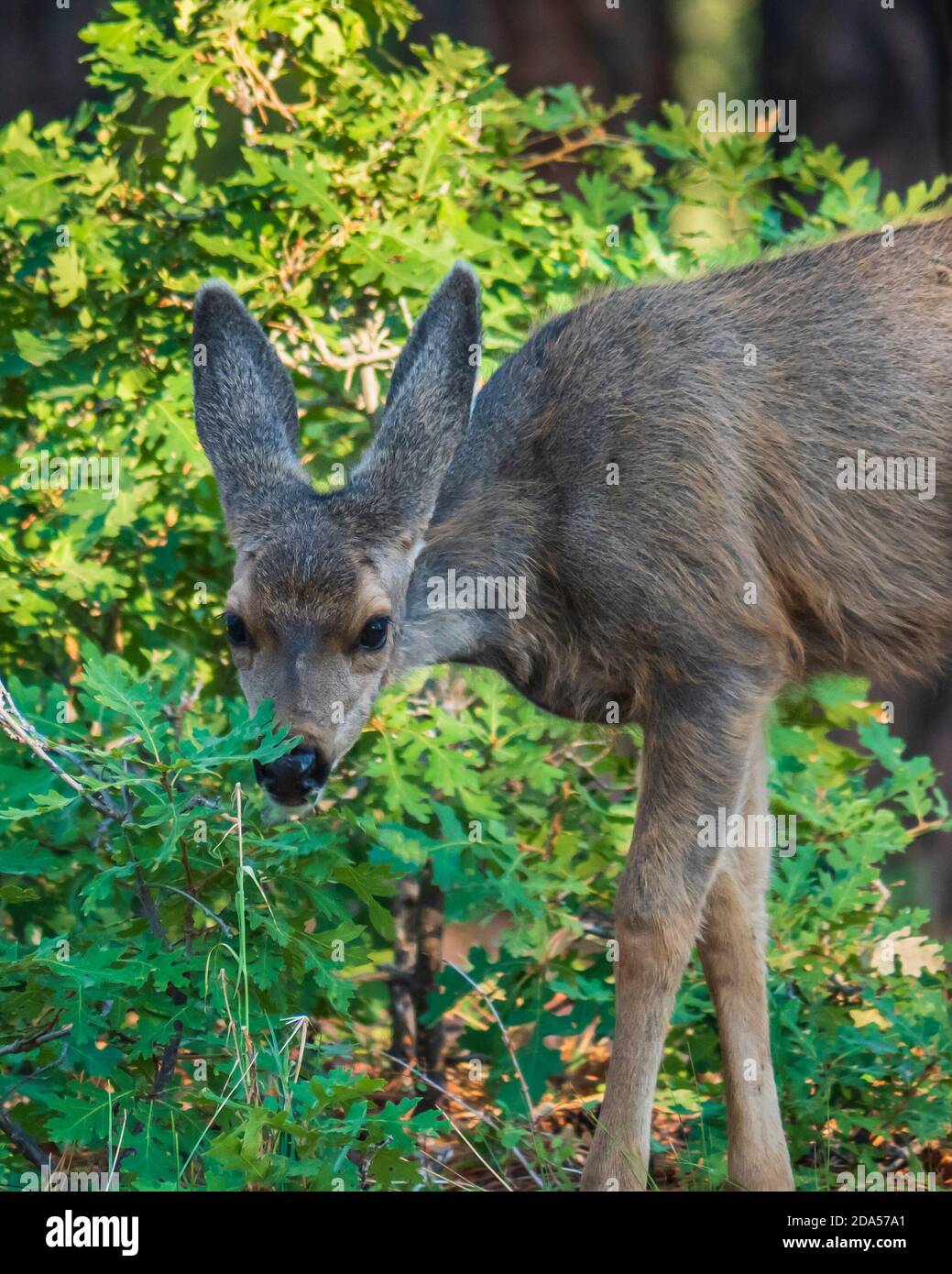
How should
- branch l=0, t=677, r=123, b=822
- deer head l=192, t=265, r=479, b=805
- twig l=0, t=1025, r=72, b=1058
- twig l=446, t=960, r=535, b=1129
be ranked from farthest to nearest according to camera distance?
twig l=446, t=960, r=535, b=1129, deer head l=192, t=265, r=479, b=805, twig l=0, t=1025, r=72, b=1058, branch l=0, t=677, r=123, b=822

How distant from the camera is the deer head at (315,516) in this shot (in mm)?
5707

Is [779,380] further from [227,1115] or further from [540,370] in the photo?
[227,1115]

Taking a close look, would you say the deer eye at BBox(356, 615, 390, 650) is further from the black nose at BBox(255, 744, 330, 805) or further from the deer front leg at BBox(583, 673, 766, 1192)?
the deer front leg at BBox(583, 673, 766, 1192)

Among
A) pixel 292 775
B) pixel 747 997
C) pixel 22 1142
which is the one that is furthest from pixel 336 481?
pixel 22 1142

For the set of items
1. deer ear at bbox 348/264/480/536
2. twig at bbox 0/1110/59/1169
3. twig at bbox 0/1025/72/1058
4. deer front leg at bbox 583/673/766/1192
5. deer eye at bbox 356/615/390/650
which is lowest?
twig at bbox 0/1110/59/1169

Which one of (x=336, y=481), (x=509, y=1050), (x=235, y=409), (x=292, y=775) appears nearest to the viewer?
(x=292, y=775)

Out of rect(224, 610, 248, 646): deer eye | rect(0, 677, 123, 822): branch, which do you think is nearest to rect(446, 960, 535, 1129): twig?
rect(224, 610, 248, 646): deer eye

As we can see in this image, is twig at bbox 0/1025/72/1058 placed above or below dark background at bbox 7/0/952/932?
below

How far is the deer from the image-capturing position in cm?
585

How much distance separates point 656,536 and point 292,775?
1573 millimetres

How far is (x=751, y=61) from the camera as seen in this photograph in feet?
39.5

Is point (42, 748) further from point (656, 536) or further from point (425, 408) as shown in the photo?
point (656, 536)

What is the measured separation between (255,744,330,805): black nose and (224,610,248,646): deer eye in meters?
0.60

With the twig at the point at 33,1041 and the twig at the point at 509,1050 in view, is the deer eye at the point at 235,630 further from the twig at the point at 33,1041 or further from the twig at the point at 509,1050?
the twig at the point at 33,1041
